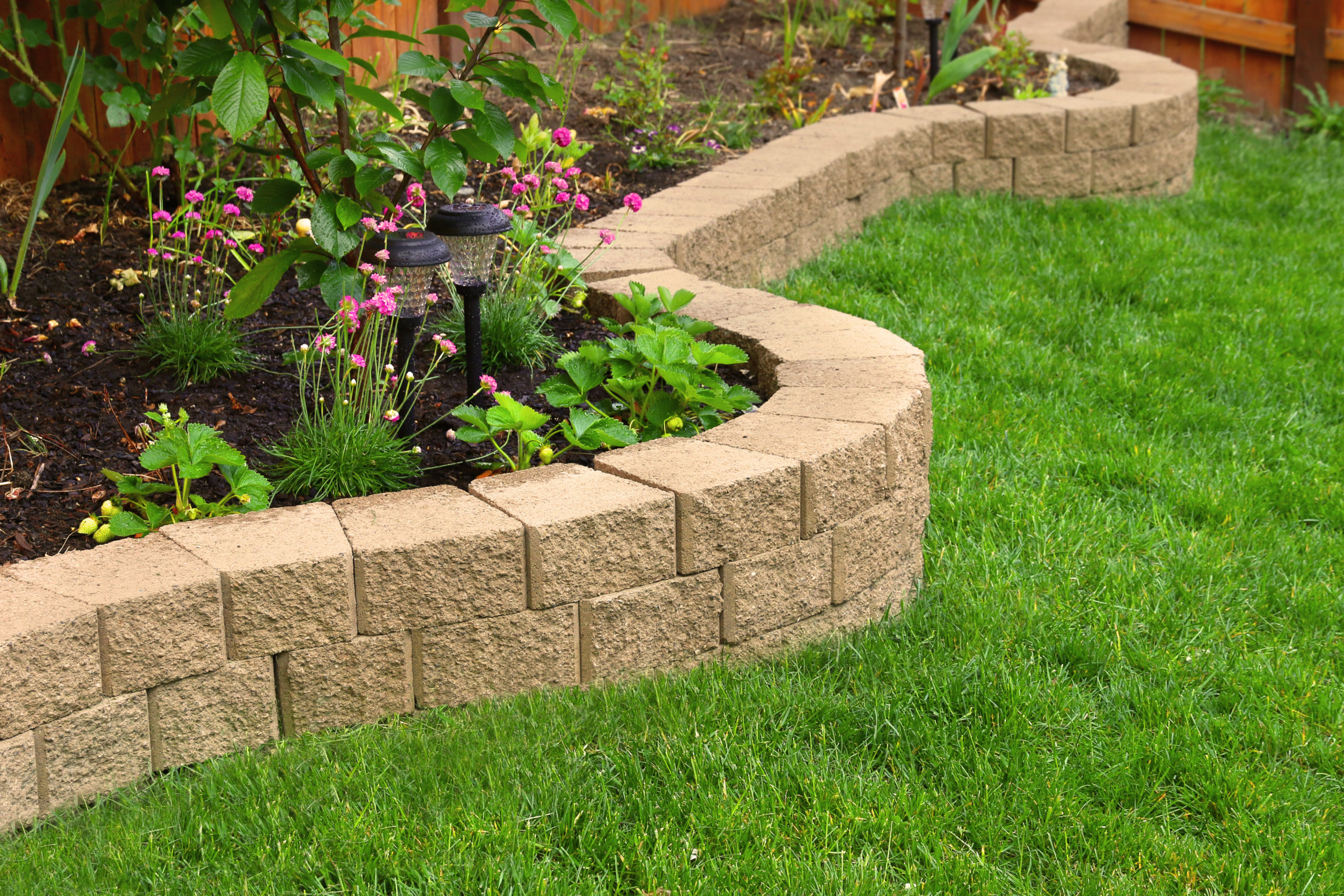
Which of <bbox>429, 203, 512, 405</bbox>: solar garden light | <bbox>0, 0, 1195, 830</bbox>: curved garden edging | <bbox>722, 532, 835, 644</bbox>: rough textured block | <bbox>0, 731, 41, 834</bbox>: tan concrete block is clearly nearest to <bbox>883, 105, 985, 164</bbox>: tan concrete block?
<bbox>0, 0, 1195, 830</bbox>: curved garden edging

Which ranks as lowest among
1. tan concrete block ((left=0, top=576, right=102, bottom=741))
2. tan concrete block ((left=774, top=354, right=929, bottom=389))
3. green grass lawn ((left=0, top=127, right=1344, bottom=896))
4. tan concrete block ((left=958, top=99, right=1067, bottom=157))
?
green grass lawn ((left=0, top=127, right=1344, bottom=896))

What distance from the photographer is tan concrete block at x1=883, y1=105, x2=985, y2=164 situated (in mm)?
5914

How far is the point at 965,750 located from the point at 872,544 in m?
0.62

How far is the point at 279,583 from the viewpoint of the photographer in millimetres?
2301

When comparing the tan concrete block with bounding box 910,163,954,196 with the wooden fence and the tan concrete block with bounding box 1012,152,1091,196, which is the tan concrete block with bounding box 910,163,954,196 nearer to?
the tan concrete block with bounding box 1012,152,1091,196

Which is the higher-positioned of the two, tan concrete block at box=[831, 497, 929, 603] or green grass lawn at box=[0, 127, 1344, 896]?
tan concrete block at box=[831, 497, 929, 603]

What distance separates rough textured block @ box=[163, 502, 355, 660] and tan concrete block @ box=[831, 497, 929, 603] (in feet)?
3.45

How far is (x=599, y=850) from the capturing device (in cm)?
216

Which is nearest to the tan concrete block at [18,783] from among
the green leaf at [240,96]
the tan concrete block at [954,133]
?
the green leaf at [240,96]

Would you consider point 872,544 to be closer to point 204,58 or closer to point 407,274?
point 407,274

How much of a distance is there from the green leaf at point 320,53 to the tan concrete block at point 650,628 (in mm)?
1126

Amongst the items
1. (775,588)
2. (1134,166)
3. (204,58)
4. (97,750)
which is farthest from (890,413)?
(1134,166)

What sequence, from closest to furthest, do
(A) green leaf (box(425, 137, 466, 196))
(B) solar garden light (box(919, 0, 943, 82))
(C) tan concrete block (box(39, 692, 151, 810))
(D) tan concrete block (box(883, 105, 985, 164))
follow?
(C) tan concrete block (box(39, 692, 151, 810)), (A) green leaf (box(425, 137, 466, 196)), (D) tan concrete block (box(883, 105, 985, 164)), (B) solar garden light (box(919, 0, 943, 82))

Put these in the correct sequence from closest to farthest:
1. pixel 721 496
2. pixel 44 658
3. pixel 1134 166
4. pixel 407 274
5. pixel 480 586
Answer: pixel 44 658, pixel 480 586, pixel 721 496, pixel 407 274, pixel 1134 166
